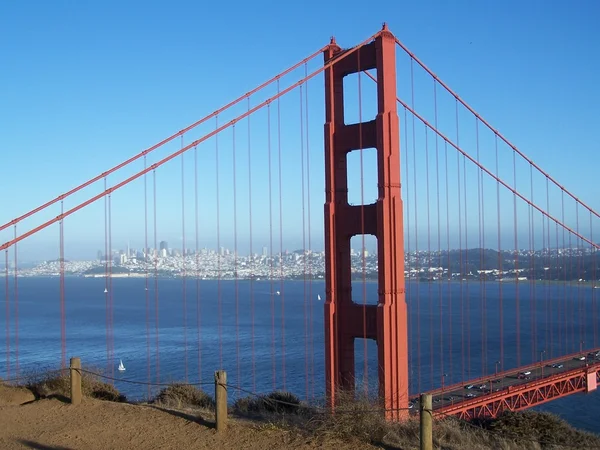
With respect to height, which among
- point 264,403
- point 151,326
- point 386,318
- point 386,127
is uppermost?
point 386,127

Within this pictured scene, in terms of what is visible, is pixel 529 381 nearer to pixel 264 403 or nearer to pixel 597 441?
pixel 597 441

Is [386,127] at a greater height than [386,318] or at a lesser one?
greater

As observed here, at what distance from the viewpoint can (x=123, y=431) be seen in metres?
6.47

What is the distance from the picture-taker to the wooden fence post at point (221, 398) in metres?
6.01

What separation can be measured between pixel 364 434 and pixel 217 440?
1333 mm

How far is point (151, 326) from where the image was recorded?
5212cm

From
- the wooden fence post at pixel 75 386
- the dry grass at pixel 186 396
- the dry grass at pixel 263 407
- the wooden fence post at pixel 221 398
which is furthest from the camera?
the dry grass at pixel 186 396

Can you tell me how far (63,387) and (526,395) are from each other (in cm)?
1287

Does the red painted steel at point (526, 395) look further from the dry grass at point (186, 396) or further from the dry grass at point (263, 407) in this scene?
the dry grass at point (186, 396)

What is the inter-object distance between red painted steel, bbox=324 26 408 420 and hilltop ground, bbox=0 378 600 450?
2647mm

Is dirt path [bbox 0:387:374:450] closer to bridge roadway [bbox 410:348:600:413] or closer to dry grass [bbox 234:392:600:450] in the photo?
dry grass [bbox 234:392:600:450]

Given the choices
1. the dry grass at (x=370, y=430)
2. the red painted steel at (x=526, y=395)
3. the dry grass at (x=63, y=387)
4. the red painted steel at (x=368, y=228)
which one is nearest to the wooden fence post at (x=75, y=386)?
the dry grass at (x=63, y=387)

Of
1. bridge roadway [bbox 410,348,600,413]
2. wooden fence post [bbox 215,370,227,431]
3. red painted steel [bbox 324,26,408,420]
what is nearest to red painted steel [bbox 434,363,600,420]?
bridge roadway [bbox 410,348,600,413]

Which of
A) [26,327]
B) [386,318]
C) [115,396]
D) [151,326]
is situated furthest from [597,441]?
[26,327]
